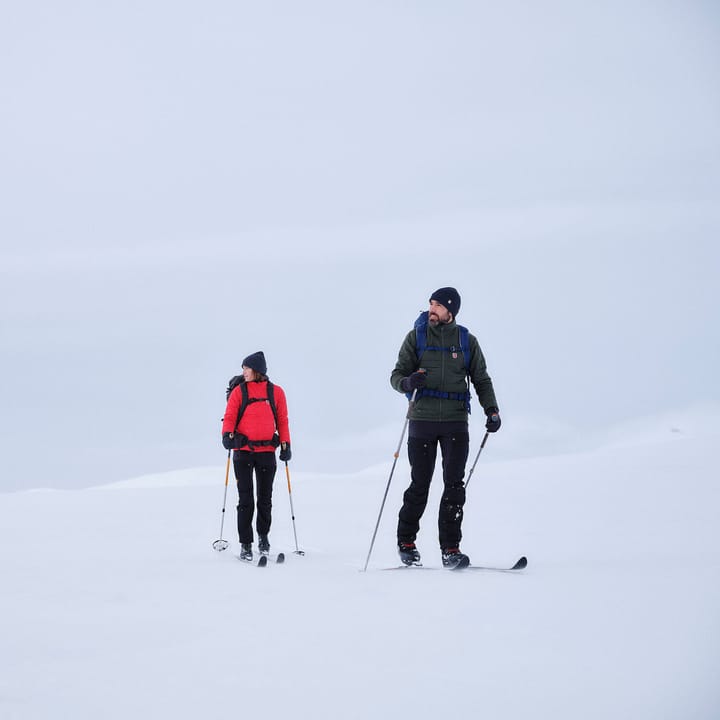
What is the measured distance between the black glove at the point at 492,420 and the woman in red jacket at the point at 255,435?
8.24ft

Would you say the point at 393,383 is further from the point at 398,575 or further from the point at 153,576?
the point at 153,576

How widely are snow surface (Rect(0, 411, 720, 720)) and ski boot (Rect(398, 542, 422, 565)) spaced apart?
15.5 inches

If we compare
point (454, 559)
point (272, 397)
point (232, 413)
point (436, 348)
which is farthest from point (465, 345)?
point (232, 413)

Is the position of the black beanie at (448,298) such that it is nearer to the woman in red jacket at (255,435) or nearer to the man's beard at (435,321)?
the man's beard at (435,321)

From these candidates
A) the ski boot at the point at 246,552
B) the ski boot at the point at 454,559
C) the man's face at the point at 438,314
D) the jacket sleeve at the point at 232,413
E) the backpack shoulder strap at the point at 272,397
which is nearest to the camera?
the ski boot at the point at 454,559

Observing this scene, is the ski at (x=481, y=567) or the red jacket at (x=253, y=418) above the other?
the red jacket at (x=253, y=418)

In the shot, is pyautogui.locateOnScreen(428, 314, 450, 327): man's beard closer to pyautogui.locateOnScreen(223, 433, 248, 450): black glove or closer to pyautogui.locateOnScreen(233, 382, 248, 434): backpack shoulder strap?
pyautogui.locateOnScreen(233, 382, 248, 434): backpack shoulder strap

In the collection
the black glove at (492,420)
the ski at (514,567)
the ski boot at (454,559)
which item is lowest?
the ski at (514,567)

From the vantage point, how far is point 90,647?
494cm

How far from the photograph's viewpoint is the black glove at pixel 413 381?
7715 millimetres

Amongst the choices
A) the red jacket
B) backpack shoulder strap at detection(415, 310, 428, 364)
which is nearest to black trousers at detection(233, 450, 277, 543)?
the red jacket

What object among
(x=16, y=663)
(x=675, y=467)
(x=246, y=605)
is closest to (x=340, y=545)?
(x=246, y=605)

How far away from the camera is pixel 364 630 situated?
5.28 m

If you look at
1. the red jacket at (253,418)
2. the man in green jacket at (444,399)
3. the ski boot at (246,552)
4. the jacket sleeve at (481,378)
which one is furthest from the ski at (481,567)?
the red jacket at (253,418)
